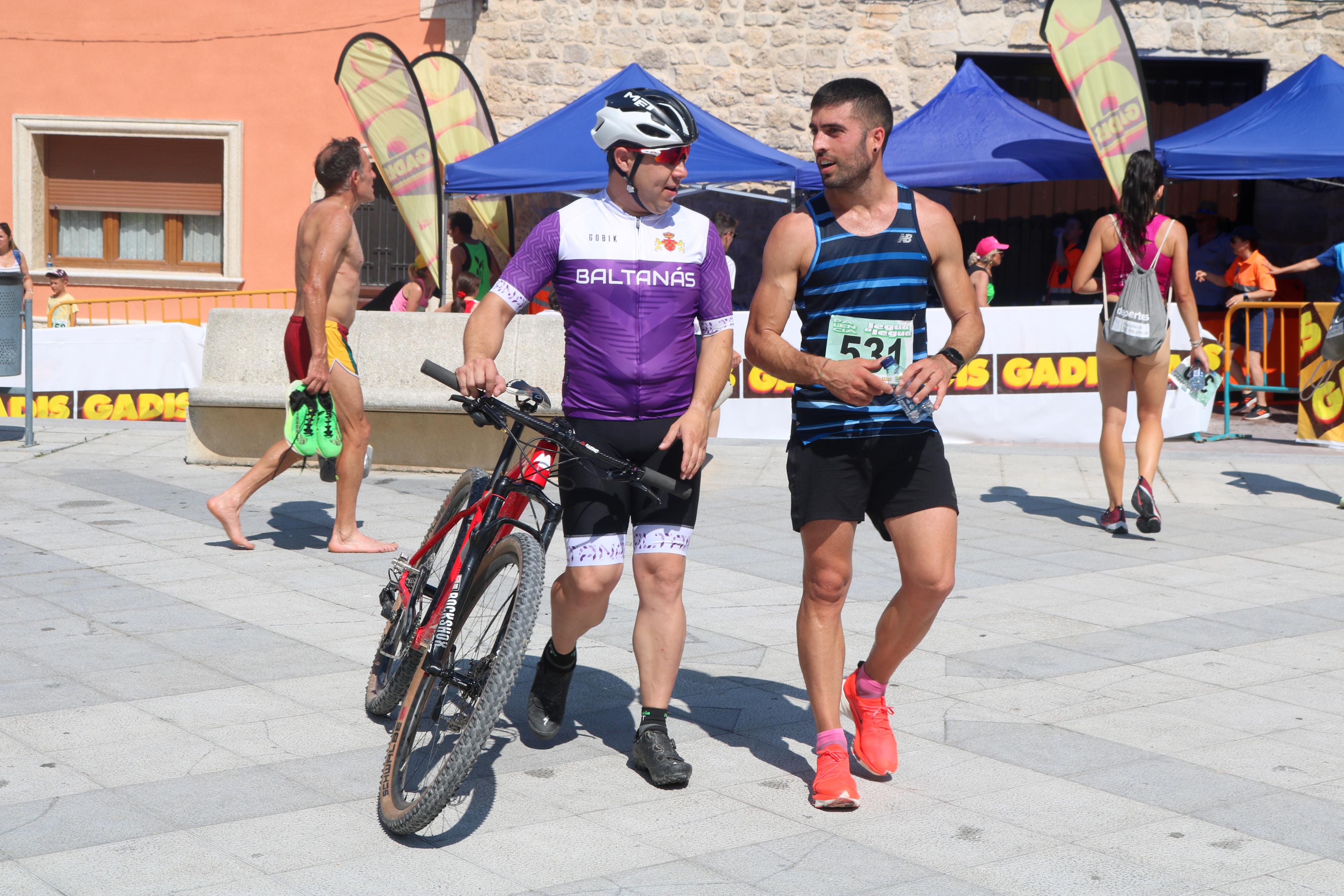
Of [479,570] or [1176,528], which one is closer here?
[479,570]

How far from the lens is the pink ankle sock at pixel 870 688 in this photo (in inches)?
165

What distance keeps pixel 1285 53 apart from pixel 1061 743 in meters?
14.2

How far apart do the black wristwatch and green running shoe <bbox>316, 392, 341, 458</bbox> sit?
3.68 metres

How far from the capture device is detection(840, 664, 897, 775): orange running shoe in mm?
4082

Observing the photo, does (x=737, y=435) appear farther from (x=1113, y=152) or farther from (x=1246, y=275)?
(x=1246, y=275)

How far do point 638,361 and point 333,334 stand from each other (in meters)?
3.19

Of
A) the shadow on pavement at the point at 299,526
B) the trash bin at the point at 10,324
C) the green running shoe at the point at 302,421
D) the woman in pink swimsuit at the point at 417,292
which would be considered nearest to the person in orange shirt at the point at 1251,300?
the woman in pink swimsuit at the point at 417,292

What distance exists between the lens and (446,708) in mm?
3666

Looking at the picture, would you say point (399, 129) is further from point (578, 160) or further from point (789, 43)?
point (789, 43)

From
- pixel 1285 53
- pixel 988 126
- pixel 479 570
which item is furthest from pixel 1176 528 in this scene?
pixel 1285 53

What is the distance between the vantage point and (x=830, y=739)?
13.0 feet

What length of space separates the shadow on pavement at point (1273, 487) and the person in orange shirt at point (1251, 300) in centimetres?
260

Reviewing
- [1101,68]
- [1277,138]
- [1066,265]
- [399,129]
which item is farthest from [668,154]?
[1066,265]

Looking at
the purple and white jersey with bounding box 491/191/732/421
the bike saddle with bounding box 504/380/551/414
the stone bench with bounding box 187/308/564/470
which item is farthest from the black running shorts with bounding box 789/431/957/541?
the stone bench with bounding box 187/308/564/470
